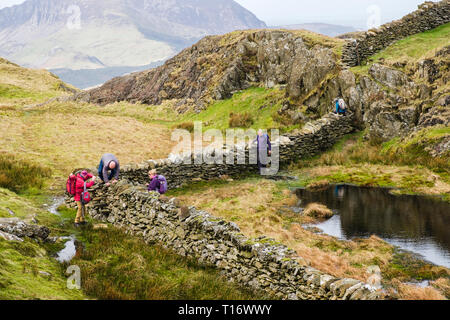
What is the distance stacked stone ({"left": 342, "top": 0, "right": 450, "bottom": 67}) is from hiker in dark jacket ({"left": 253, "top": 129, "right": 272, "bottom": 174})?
10279mm

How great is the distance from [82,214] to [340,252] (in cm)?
897

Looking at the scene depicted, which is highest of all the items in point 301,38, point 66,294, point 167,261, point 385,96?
point 301,38

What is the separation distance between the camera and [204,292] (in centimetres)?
749

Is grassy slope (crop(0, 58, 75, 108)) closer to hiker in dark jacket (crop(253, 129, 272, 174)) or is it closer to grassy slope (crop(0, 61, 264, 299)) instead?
grassy slope (crop(0, 61, 264, 299))

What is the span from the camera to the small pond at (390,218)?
953cm

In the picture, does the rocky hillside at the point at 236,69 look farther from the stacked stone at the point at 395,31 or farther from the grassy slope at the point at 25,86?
the grassy slope at the point at 25,86

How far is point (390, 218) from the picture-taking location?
11.7 m

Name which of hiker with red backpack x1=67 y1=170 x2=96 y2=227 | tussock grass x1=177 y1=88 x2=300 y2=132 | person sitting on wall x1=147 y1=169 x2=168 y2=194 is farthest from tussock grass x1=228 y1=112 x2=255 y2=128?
hiker with red backpack x1=67 y1=170 x2=96 y2=227

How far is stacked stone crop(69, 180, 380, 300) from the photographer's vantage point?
675 centimetres

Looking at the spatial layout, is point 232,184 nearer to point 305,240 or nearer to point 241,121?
point 305,240

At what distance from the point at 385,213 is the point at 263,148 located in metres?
7.47

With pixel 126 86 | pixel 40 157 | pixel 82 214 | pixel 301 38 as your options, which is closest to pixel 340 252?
pixel 82 214

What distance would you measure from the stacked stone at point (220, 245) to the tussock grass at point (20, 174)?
13.6 feet
